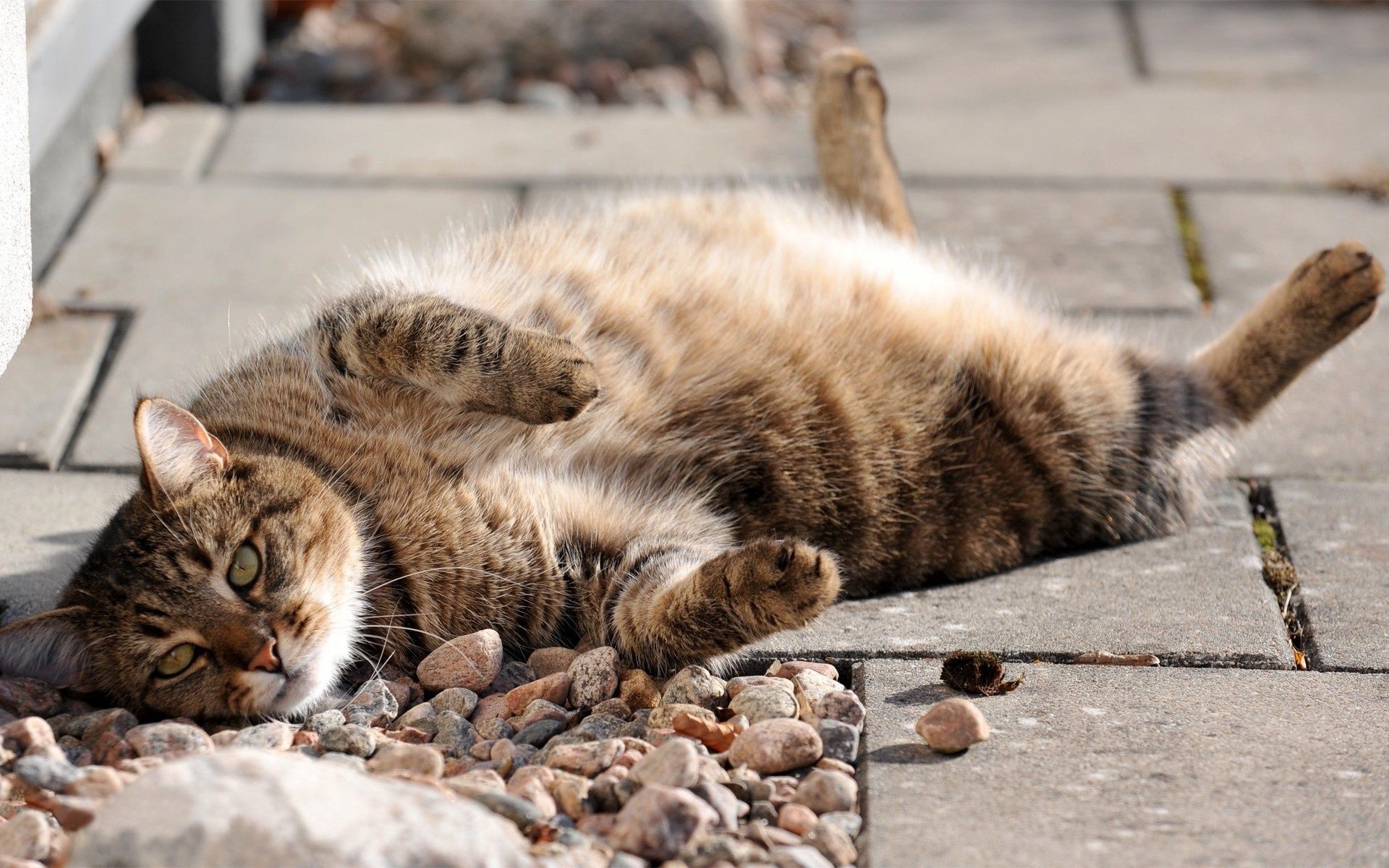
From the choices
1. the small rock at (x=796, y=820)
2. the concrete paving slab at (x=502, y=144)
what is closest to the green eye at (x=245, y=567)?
the small rock at (x=796, y=820)

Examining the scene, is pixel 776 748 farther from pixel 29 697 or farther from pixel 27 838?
pixel 29 697

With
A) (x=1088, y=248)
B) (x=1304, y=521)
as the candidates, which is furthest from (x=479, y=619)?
(x=1088, y=248)

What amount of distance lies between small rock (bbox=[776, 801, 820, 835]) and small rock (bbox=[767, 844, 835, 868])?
70mm

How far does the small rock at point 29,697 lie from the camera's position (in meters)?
2.39

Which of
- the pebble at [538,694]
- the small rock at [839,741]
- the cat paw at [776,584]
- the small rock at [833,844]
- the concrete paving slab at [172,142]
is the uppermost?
the cat paw at [776,584]

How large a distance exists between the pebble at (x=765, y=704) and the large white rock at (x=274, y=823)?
1.90 feet

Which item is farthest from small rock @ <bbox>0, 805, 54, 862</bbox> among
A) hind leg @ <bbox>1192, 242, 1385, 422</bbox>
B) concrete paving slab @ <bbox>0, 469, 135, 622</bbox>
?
hind leg @ <bbox>1192, 242, 1385, 422</bbox>

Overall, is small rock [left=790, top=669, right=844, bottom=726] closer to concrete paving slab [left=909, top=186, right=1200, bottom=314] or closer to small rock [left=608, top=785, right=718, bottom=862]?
small rock [left=608, top=785, right=718, bottom=862]

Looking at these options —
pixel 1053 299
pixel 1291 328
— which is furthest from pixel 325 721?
pixel 1291 328

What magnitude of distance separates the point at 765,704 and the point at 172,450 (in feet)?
3.50

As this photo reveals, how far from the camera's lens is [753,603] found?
2.31 meters

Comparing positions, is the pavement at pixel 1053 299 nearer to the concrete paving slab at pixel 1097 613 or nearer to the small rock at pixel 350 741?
the concrete paving slab at pixel 1097 613

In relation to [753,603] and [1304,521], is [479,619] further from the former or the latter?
[1304,521]

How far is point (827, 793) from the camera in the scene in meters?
2.07
